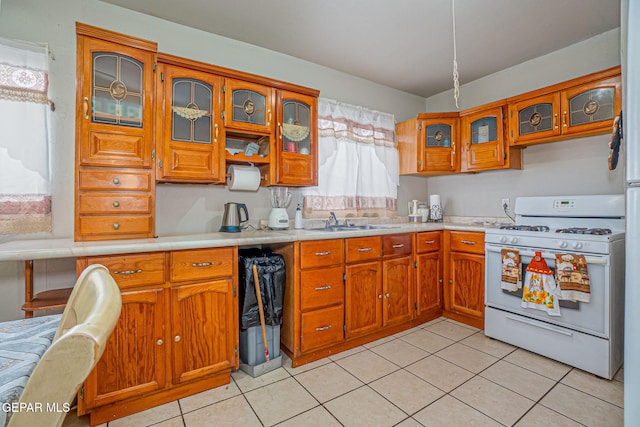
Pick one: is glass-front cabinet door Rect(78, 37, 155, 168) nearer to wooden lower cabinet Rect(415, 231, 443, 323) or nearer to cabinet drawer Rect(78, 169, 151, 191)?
cabinet drawer Rect(78, 169, 151, 191)

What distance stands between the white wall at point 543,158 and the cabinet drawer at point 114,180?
3231mm

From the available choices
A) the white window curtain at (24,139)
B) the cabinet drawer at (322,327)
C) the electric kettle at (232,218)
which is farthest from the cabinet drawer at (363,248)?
the white window curtain at (24,139)

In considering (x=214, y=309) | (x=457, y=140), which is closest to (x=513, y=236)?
(x=457, y=140)

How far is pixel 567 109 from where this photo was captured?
2.55 meters

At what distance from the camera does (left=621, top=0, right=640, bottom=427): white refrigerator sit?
0.72 m

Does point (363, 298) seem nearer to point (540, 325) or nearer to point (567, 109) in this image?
point (540, 325)

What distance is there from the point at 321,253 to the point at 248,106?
1245mm

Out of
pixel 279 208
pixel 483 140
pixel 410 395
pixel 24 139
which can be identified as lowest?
pixel 410 395

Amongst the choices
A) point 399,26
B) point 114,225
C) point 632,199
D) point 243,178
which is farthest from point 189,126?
point 632,199

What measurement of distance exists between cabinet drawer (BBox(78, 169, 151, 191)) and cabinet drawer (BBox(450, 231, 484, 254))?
268 centimetres

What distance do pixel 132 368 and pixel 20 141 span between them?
4.96 ft

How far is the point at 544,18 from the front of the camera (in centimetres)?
232

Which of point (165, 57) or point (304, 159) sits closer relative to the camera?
point (165, 57)

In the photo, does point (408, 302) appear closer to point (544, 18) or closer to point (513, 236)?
point (513, 236)
